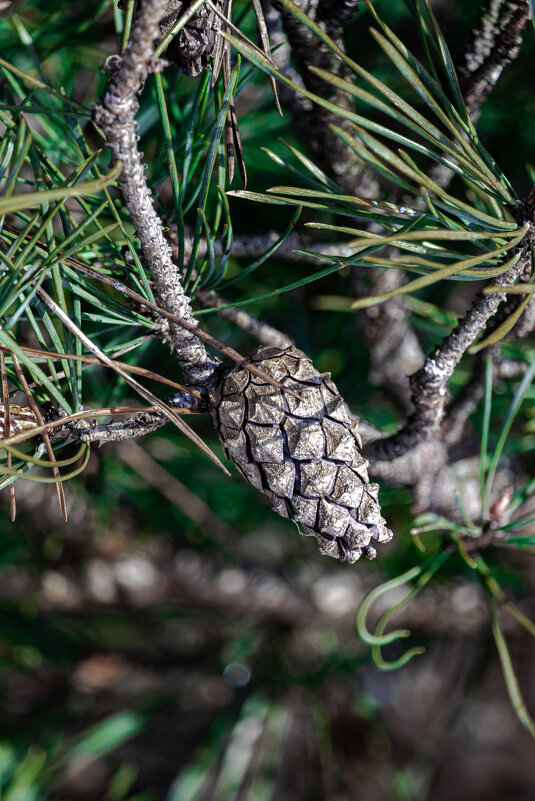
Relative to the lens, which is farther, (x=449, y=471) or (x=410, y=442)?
(x=449, y=471)

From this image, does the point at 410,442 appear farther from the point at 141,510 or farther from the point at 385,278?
the point at 141,510

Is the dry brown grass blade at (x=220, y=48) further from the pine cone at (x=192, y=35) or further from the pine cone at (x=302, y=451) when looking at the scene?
the pine cone at (x=302, y=451)

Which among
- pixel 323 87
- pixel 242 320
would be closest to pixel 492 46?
pixel 323 87

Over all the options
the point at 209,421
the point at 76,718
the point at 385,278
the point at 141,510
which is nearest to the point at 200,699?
the point at 76,718

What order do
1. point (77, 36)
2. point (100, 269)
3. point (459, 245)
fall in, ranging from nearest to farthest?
1. point (100, 269)
2. point (77, 36)
3. point (459, 245)

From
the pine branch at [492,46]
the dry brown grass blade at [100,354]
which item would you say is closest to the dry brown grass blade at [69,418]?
the dry brown grass blade at [100,354]

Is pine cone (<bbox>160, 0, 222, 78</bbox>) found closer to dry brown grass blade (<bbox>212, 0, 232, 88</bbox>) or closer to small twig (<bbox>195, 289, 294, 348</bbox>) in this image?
dry brown grass blade (<bbox>212, 0, 232, 88</bbox>)

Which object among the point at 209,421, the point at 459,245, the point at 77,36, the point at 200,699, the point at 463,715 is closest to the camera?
the point at 77,36
